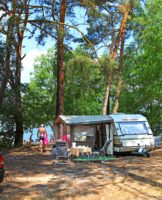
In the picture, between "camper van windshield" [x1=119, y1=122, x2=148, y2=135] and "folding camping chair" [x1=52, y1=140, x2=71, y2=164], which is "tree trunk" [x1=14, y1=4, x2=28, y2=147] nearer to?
"camper van windshield" [x1=119, y1=122, x2=148, y2=135]

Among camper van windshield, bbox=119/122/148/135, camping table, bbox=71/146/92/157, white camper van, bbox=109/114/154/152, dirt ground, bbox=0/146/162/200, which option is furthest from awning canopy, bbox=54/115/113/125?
dirt ground, bbox=0/146/162/200

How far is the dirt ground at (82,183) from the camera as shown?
9062 mm

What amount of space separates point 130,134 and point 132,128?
533 mm

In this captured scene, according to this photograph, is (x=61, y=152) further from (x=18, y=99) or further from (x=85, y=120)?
(x=18, y=99)

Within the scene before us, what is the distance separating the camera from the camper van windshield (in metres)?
19.4

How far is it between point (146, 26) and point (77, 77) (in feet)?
34.2

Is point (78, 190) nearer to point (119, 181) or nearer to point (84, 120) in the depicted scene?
point (119, 181)

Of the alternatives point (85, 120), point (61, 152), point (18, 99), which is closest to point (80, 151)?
point (61, 152)

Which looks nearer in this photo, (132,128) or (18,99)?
(132,128)

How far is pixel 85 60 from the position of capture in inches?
856

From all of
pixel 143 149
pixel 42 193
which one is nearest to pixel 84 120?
pixel 143 149

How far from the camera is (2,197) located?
901 centimetres

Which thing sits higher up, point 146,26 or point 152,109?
point 146,26

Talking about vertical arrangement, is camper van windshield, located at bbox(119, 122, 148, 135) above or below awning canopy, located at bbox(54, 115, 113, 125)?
below
